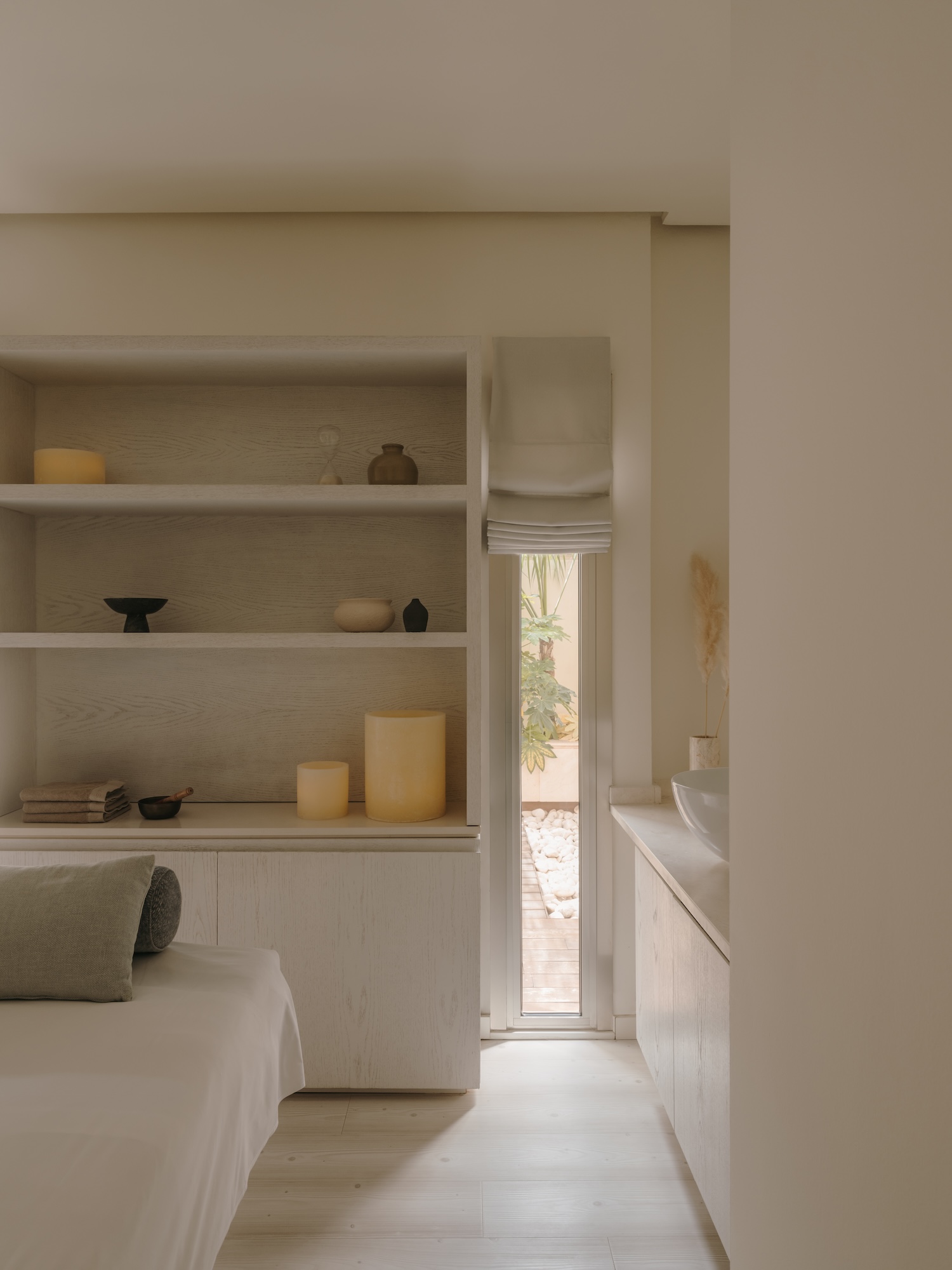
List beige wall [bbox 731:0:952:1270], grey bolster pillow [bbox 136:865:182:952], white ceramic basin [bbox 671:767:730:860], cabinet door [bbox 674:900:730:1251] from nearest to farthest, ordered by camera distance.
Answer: beige wall [bbox 731:0:952:1270]
grey bolster pillow [bbox 136:865:182:952]
cabinet door [bbox 674:900:730:1251]
white ceramic basin [bbox 671:767:730:860]

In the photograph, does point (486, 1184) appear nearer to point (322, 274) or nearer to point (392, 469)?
point (392, 469)

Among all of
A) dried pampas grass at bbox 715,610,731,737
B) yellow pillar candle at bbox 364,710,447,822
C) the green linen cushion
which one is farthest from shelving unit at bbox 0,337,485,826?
the green linen cushion

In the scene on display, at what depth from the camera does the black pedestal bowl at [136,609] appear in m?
2.54

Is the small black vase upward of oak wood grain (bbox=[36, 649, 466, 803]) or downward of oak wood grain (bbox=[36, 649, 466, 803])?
upward

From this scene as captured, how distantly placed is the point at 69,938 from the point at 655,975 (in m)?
1.53

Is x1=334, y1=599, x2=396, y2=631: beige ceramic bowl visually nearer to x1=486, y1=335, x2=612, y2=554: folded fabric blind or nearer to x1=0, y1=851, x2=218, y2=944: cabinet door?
x1=486, y1=335, x2=612, y2=554: folded fabric blind

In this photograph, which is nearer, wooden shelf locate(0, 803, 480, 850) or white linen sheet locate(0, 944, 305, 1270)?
white linen sheet locate(0, 944, 305, 1270)

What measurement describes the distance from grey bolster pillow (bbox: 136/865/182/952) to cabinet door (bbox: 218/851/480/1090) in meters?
0.87

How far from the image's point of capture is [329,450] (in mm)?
2590

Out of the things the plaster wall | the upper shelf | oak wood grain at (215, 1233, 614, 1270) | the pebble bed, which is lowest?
oak wood grain at (215, 1233, 614, 1270)

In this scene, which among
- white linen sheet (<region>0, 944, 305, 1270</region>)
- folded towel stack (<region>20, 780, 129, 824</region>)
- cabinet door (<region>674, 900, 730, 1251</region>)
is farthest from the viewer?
folded towel stack (<region>20, 780, 129, 824</region>)

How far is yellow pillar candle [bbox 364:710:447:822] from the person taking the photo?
2504mm

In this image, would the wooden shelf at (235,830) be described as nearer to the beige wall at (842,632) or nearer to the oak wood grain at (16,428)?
the oak wood grain at (16,428)

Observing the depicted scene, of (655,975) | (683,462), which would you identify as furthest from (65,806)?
(683,462)
